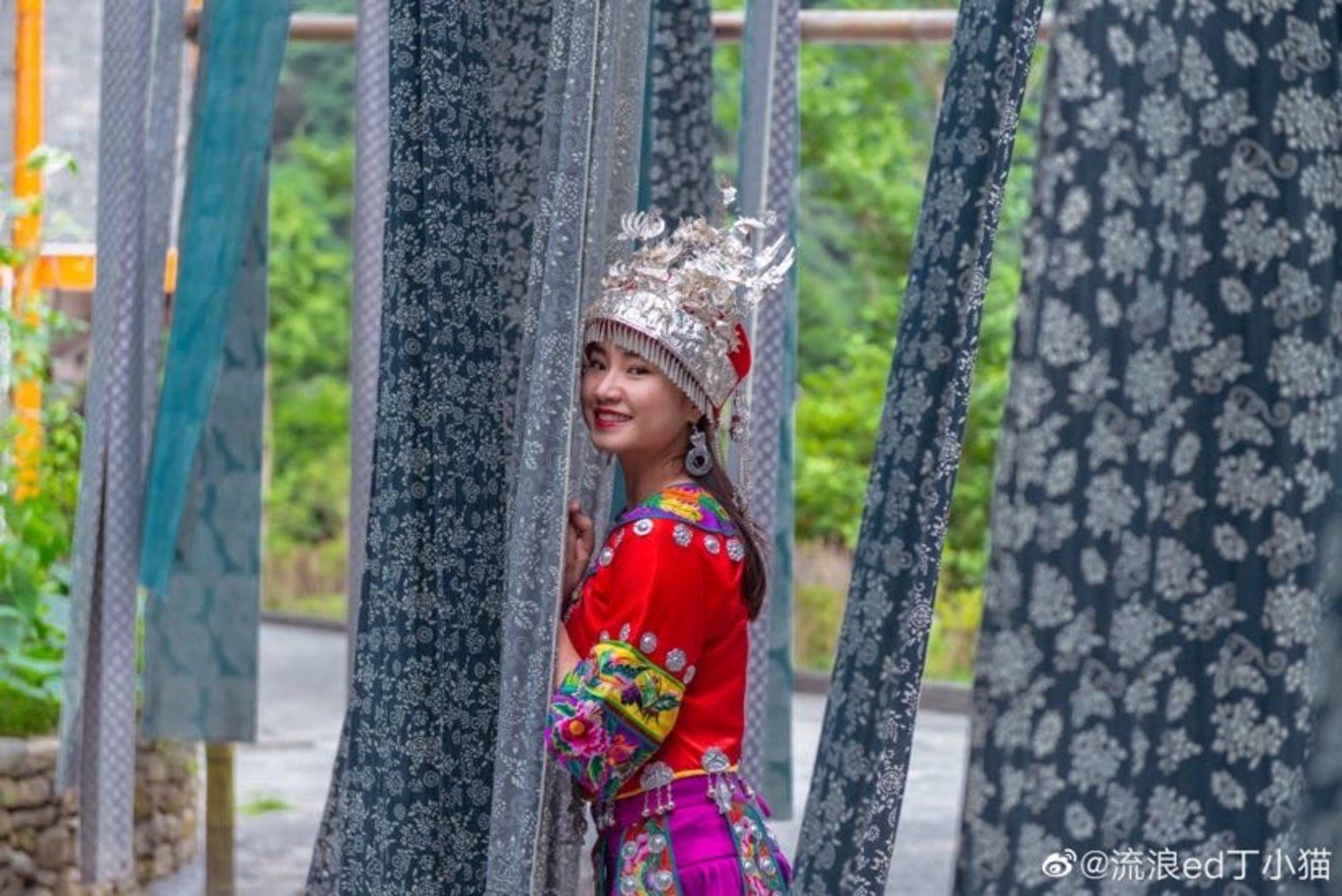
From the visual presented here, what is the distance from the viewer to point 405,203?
121 inches

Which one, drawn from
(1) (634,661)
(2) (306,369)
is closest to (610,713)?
(1) (634,661)

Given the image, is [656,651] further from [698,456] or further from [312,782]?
[312,782]

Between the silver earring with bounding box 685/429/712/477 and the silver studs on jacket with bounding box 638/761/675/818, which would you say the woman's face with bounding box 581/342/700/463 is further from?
the silver studs on jacket with bounding box 638/761/675/818

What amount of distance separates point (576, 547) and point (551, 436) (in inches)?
9.6

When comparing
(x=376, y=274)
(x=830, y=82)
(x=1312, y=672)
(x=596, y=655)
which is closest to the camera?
(x=1312, y=672)

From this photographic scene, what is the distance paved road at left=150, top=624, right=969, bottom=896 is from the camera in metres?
6.57

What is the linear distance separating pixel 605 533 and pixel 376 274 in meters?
1.56

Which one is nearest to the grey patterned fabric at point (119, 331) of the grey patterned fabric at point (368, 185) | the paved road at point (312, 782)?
the grey patterned fabric at point (368, 185)

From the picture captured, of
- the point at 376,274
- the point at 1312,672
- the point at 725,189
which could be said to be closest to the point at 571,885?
the point at 725,189

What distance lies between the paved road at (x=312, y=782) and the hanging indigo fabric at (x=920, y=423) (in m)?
3.11

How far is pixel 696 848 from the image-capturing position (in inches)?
112

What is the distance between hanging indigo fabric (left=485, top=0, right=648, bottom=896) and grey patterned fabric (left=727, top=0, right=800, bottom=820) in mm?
1516

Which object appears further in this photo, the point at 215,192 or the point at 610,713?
the point at 215,192

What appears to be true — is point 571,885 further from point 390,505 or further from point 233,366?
point 233,366
